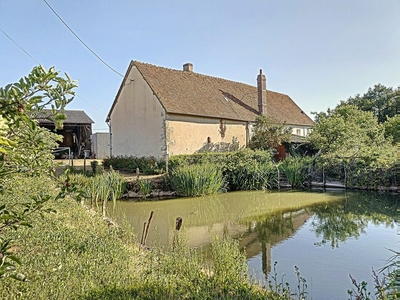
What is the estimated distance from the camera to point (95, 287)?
315 cm

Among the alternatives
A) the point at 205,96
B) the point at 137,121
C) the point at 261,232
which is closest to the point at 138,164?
the point at 137,121

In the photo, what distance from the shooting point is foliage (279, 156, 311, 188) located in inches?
637

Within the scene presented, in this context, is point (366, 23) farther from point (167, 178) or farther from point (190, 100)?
point (190, 100)

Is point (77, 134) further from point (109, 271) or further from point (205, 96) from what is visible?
point (109, 271)

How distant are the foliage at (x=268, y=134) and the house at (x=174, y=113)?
64 cm

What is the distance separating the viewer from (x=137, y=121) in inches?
730

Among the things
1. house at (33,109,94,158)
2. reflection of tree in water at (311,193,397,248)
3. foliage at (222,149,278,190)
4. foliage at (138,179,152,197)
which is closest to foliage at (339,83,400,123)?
foliage at (222,149,278,190)

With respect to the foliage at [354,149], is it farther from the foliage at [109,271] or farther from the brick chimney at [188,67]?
the foliage at [109,271]

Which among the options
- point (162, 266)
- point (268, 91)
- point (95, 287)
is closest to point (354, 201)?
point (162, 266)

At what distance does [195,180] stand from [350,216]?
6133 millimetres

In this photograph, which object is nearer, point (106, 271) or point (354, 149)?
point (106, 271)

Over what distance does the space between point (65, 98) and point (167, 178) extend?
12.7 meters

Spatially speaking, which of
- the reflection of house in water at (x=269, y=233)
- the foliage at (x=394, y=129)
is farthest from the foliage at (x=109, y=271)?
the foliage at (x=394, y=129)

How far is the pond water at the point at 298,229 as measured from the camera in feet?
17.6
